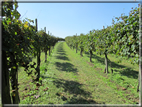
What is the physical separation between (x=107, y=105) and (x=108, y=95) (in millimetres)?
736

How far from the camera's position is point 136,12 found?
3.37 metres

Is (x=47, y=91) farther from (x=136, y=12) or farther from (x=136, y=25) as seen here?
(x=136, y=12)

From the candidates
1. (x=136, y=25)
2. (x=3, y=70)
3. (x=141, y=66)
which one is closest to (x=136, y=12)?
(x=136, y=25)

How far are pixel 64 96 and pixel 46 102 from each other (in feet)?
2.80

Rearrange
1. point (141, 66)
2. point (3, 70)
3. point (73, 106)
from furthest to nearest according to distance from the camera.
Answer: point (73, 106)
point (141, 66)
point (3, 70)

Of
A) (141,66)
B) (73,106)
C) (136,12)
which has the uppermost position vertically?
(136,12)

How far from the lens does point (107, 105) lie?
11.7 ft

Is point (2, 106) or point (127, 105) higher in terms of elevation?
point (2, 106)

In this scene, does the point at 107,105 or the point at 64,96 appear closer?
the point at 107,105

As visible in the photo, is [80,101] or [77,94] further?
[77,94]

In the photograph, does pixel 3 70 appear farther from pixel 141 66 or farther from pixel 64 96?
pixel 141 66

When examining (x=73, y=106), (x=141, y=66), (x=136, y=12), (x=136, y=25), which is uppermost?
(x=136, y=12)

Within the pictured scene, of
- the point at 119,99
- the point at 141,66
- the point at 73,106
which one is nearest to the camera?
the point at 141,66

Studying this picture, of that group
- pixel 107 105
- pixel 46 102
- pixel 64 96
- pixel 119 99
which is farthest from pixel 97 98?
pixel 46 102
